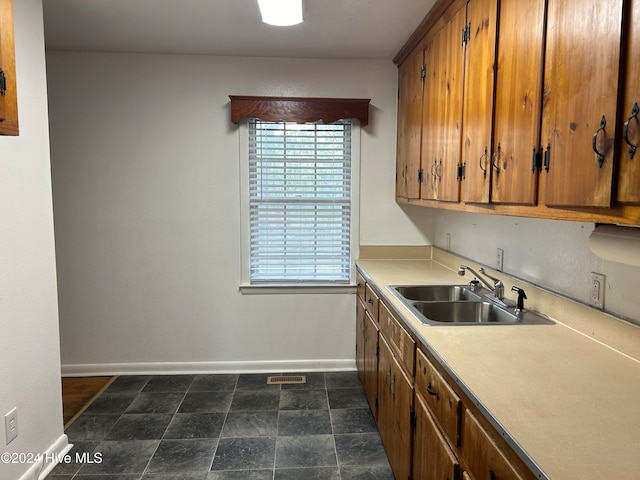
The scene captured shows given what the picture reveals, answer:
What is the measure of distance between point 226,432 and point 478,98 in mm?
2292

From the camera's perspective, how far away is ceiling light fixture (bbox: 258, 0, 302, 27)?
88.7 inches

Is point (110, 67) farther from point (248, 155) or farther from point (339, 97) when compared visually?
point (339, 97)

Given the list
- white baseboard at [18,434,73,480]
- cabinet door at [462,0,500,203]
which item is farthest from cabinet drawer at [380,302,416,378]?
white baseboard at [18,434,73,480]

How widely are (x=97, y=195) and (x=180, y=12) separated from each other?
157 cm

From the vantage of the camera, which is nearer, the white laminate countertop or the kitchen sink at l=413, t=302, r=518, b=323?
the white laminate countertop

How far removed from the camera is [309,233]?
11.5ft

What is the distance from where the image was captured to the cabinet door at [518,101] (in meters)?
1.45

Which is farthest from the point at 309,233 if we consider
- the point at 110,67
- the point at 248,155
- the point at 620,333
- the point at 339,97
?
the point at 620,333

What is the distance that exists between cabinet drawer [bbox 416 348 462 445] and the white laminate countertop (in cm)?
8

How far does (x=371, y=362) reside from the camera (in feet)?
9.11

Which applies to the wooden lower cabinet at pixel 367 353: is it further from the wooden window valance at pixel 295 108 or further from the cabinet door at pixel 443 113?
the wooden window valance at pixel 295 108

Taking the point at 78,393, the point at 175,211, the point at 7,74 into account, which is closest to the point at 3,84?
the point at 7,74

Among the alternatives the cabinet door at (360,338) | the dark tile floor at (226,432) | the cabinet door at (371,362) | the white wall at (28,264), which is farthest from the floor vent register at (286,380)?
the white wall at (28,264)

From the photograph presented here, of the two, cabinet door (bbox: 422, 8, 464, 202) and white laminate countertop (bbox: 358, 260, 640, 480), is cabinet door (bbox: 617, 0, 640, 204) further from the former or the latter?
cabinet door (bbox: 422, 8, 464, 202)
